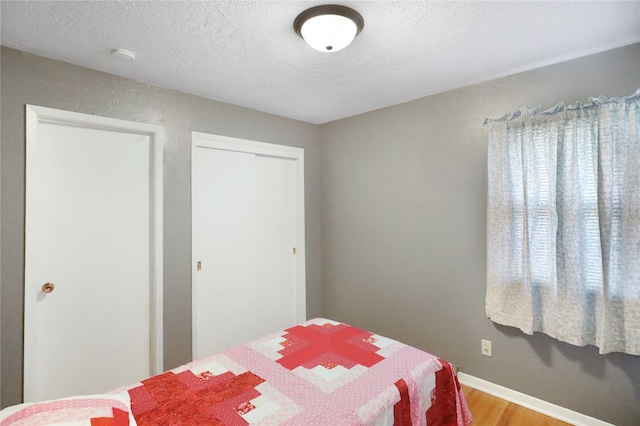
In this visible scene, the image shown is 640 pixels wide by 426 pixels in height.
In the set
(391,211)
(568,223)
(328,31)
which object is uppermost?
(328,31)

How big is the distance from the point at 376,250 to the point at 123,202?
2178mm

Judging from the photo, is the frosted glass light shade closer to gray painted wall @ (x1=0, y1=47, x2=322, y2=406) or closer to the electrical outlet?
gray painted wall @ (x1=0, y1=47, x2=322, y2=406)

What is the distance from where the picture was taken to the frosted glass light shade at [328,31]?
1.48m

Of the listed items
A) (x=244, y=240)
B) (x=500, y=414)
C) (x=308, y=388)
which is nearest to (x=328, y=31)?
(x=308, y=388)

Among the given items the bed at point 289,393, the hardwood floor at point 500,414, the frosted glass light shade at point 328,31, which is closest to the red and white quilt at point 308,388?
the bed at point 289,393

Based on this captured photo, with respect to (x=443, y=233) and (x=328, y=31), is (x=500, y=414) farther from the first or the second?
(x=328, y=31)

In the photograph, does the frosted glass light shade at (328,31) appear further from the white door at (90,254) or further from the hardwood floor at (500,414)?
the hardwood floor at (500,414)

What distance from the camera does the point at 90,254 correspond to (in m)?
2.08

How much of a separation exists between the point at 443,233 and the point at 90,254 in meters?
2.63

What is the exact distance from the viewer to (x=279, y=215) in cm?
324

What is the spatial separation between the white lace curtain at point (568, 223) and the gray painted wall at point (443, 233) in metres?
0.15

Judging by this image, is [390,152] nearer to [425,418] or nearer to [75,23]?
[425,418]

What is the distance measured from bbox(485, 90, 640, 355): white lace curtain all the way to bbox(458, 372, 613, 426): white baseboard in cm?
52

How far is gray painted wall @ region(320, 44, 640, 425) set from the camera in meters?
1.93
